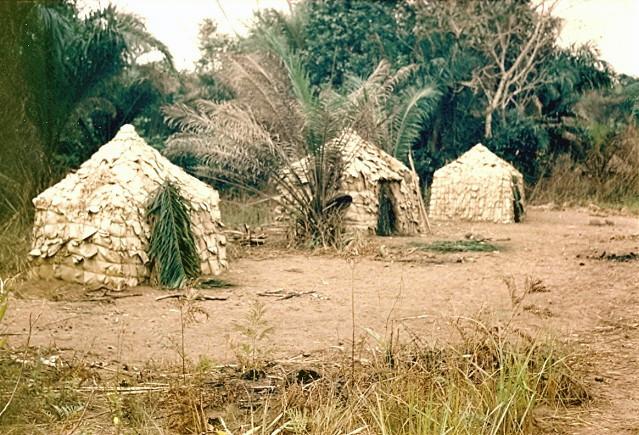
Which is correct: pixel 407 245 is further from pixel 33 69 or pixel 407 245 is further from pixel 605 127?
pixel 605 127

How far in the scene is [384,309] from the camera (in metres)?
5.41

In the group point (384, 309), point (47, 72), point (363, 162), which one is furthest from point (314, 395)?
point (47, 72)

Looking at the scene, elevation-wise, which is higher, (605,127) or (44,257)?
(605,127)

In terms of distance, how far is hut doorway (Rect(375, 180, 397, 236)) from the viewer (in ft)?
34.1

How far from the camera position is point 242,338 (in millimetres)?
4434

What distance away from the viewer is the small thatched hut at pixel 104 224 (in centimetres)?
604

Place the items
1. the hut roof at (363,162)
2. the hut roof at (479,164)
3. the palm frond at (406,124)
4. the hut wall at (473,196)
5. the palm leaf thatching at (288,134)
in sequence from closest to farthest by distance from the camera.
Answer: the palm leaf thatching at (288,134) → the hut roof at (363,162) → the hut wall at (473,196) → the hut roof at (479,164) → the palm frond at (406,124)

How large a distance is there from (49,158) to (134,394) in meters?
7.97

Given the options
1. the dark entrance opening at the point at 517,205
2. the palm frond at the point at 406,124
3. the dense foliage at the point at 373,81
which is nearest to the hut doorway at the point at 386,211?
the dense foliage at the point at 373,81

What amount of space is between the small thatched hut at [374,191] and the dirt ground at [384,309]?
1.03m

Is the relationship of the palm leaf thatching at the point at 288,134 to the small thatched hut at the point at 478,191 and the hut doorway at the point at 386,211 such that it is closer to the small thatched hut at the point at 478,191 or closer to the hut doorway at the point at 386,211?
the hut doorway at the point at 386,211

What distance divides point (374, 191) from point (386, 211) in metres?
0.45

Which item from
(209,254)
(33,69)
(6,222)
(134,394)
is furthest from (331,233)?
(134,394)

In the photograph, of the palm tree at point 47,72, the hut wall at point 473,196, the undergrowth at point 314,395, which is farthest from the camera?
the hut wall at point 473,196
